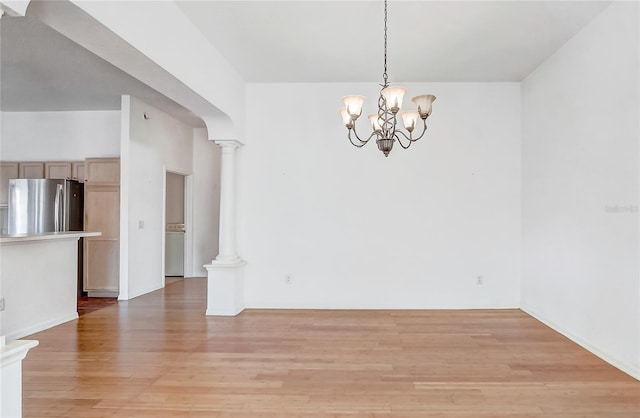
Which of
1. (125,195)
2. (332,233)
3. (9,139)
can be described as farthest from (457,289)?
(9,139)

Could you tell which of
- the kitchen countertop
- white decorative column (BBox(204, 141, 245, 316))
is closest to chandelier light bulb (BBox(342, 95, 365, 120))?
white decorative column (BBox(204, 141, 245, 316))

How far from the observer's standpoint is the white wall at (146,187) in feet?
17.6

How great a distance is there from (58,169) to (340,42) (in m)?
5.13

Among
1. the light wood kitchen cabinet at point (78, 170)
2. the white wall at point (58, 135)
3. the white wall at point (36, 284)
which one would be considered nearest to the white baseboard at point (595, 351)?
the white wall at point (36, 284)

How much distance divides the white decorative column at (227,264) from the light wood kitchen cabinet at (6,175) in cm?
399

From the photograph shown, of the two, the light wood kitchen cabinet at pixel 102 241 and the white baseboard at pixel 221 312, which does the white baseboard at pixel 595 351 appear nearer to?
the white baseboard at pixel 221 312

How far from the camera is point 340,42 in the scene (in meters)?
3.63

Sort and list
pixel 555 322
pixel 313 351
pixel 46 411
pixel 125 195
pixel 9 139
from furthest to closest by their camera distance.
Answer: pixel 9 139 → pixel 125 195 → pixel 555 322 → pixel 313 351 → pixel 46 411

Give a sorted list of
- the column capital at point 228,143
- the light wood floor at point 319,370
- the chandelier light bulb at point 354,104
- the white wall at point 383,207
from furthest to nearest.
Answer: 1. the white wall at point 383,207
2. the column capital at point 228,143
3. the chandelier light bulb at point 354,104
4. the light wood floor at point 319,370

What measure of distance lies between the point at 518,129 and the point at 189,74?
13.0 ft

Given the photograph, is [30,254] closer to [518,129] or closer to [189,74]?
[189,74]

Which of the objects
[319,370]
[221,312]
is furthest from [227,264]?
[319,370]

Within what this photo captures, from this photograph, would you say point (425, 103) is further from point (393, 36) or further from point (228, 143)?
point (228, 143)

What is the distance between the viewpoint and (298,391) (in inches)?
98.7
